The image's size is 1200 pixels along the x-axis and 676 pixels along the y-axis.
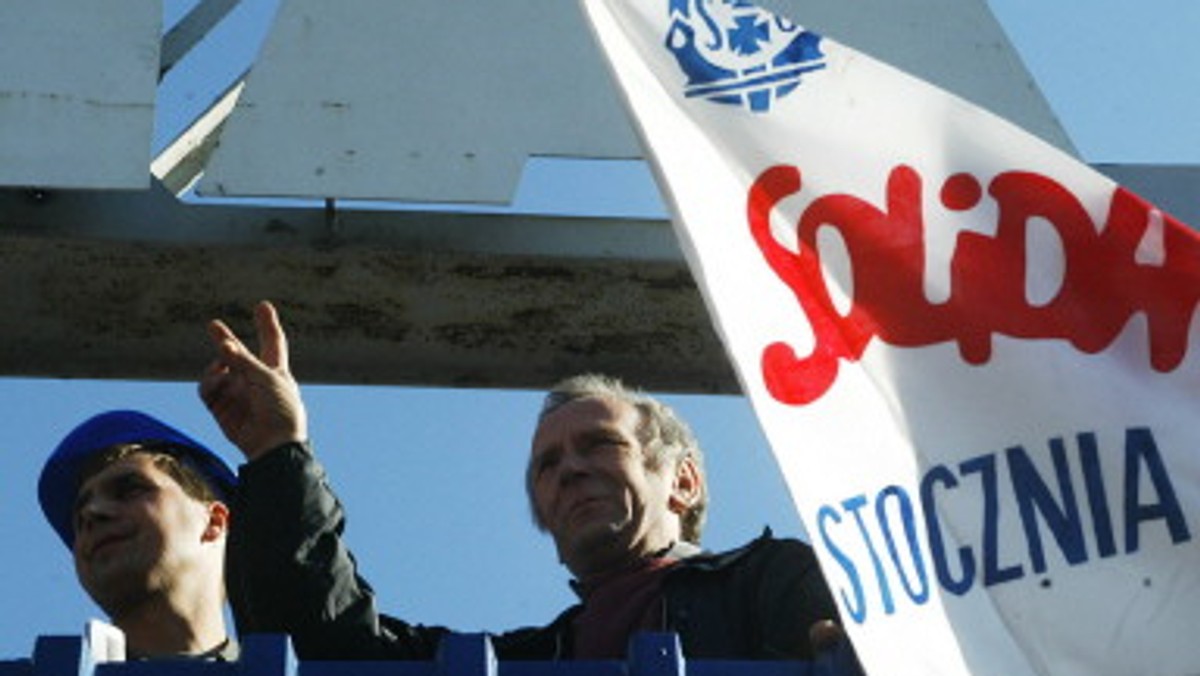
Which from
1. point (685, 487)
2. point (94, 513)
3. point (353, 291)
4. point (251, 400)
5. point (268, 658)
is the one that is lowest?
point (353, 291)

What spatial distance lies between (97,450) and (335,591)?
2.48 feet

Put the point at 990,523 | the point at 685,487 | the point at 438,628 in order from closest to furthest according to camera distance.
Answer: the point at 990,523, the point at 438,628, the point at 685,487

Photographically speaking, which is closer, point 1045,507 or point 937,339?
point 1045,507

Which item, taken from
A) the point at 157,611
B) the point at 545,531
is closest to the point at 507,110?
the point at 545,531

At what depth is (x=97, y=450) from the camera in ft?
17.4

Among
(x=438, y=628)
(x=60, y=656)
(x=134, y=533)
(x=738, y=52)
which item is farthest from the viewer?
(x=134, y=533)

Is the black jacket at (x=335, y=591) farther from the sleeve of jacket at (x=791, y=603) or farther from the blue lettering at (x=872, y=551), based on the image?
the blue lettering at (x=872, y=551)

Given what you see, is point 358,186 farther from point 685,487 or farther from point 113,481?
point 113,481

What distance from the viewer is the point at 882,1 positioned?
673 centimetres

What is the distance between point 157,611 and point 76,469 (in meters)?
0.33

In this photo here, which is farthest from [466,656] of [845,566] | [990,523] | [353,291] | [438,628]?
[353,291]

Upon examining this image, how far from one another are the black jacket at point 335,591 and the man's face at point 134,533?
0.31 meters

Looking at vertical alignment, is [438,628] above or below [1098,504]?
below

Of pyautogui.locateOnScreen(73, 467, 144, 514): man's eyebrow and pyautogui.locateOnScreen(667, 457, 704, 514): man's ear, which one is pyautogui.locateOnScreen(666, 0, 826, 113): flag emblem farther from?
pyautogui.locateOnScreen(73, 467, 144, 514): man's eyebrow
